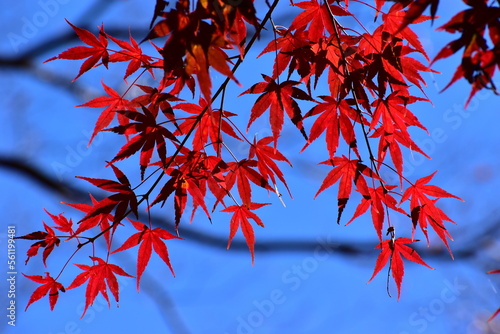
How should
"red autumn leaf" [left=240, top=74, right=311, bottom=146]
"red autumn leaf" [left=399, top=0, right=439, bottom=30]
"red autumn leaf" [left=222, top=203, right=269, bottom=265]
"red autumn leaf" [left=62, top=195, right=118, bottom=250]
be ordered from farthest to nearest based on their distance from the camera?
"red autumn leaf" [left=222, top=203, right=269, bottom=265], "red autumn leaf" [left=62, top=195, right=118, bottom=250], "red autumn leaf" [left=240, top=74, right=311, bottom=146], "red autumn leaf" [left=399, top=0, right=439, bottom=30]

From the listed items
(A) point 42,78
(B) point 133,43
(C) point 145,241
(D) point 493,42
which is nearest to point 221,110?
(B) point 133,43

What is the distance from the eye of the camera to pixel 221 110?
136 centimetres

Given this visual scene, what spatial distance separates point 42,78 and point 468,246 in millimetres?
5156

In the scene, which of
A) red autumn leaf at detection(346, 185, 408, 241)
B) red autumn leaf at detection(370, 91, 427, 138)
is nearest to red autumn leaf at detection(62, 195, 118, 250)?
red autumn leaf at detection(346, 185, 408, 241)

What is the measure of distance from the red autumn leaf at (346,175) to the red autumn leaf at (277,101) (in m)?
0.21

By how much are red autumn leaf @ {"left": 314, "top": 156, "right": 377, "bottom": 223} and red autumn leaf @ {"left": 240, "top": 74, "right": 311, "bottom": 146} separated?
0.21 meters

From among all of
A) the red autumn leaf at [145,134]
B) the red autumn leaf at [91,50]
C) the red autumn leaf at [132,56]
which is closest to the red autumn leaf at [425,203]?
the red autumn leaf at [145,134]

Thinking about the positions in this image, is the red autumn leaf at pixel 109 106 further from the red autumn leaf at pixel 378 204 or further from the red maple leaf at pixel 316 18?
the red autumn leaf at pixel 378 204

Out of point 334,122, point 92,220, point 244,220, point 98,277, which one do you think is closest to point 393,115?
point 334,122

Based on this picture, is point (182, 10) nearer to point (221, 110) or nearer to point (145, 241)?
point (221, 110)

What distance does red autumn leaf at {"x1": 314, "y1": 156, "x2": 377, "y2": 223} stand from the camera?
1371mm

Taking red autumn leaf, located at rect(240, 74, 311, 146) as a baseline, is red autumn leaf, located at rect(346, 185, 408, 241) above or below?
below

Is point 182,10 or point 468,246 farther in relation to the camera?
point 468,246

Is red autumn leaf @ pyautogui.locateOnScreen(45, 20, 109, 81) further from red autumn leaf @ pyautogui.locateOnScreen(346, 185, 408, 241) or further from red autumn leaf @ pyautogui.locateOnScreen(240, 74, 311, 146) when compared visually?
red autumn leaf @ pyautogui.locateOnScreen(346, 185, 408, 241)
